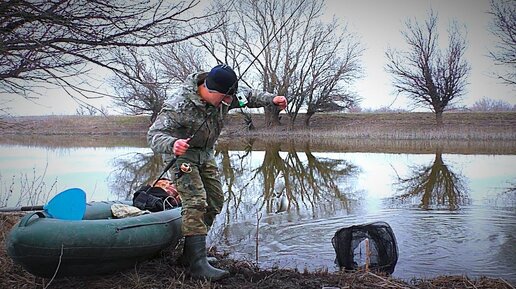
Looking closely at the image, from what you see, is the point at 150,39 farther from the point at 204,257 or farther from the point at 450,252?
the point at 450,252

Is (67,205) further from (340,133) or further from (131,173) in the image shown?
(340,133)

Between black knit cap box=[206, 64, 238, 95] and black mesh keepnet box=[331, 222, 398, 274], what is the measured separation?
188 cm

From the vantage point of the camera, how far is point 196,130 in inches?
168

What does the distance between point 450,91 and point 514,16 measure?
12.0 m

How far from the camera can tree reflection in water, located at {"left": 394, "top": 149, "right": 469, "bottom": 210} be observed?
9.27 metres

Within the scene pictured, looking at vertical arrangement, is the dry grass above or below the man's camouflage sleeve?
below

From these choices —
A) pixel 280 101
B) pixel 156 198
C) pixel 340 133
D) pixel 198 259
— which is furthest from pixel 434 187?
pixel 340 133

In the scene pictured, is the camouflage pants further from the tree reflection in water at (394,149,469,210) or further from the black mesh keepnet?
the tree reflection in water at (394,149,469,210)

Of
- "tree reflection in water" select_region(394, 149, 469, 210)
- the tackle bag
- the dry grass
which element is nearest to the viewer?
the dry grass

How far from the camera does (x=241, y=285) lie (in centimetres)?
411

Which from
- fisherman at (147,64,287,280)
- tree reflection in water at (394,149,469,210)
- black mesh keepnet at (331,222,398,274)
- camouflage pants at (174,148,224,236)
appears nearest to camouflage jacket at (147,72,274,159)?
fisherman at (147,64,287,280)

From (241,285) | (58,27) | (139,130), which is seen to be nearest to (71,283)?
(241,285)

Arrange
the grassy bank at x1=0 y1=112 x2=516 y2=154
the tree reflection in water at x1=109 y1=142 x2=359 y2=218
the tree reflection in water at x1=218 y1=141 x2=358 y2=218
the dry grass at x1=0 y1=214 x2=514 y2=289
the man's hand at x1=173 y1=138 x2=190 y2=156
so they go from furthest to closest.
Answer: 1. the grassy bank at x1=0 y1=112 x2=516 y2=154
2. the tree reflection in water at x1=109 y1=142 x2=359 y2=218
3. the tree reflection in water at x1=218 y1=141 x2=358 y2=218
4. the dry grass at x1=0 y1=214 x2=514 y2=289
5. the man's hand at x1=173 y1=138 x2=190 y2=156

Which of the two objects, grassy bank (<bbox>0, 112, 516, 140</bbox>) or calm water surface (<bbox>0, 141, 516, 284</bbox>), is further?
grassy bank (<bbox>0, 112, 516, 140</bbox>)
